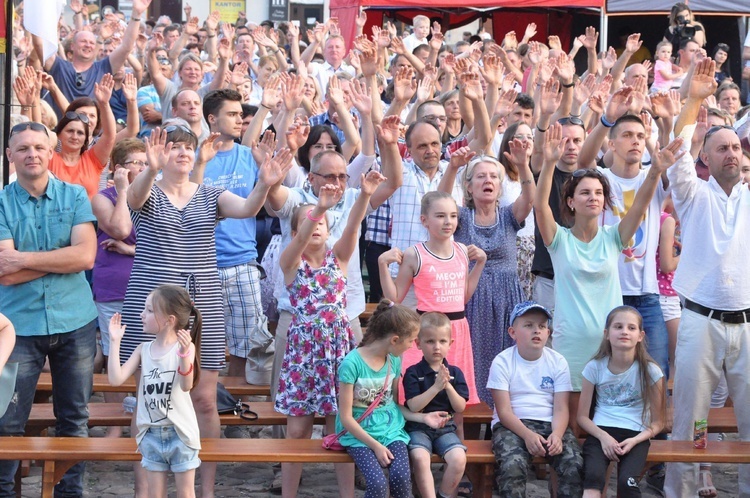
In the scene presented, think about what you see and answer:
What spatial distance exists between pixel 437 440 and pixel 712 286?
1.49 meters

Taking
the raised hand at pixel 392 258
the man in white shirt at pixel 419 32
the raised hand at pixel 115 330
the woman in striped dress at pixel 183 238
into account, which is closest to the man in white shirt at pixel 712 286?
the raised hand at pixel 392 258

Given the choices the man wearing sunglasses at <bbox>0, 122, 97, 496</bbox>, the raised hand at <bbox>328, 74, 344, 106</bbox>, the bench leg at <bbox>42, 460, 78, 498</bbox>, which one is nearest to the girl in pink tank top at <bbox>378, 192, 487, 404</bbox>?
the raised hand at <bbox>328, 74, 344, 106</bbox>

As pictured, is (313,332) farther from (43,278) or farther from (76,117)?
(76,117)

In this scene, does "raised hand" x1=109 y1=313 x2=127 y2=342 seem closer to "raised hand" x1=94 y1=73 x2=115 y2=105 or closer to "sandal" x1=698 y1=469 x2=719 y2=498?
"raised hand" x1=94 y1=73 x2=115 y2=105

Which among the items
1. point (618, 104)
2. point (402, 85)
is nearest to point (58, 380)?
point (402, 85)

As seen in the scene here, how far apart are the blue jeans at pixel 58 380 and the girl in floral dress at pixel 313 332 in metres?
0.93

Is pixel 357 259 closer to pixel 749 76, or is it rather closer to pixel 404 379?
pixel 404 379

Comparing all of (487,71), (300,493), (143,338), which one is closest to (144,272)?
(143,338)

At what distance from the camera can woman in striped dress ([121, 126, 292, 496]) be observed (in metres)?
4.96

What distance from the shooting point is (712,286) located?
5.09m

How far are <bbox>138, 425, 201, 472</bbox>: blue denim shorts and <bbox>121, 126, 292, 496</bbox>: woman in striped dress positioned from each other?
33 centimetres

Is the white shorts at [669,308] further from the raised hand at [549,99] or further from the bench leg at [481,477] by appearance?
the bench leg at [481,477]

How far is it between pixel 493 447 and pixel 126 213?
2.08 metres

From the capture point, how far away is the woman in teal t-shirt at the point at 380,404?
190 inches
